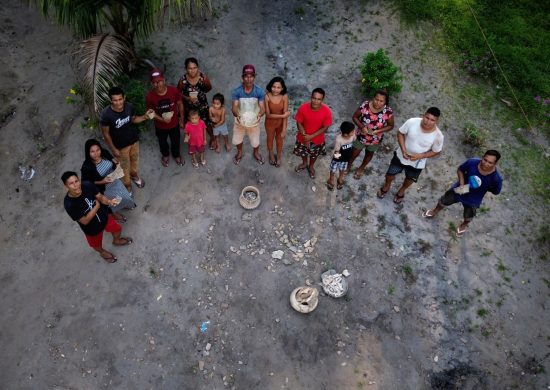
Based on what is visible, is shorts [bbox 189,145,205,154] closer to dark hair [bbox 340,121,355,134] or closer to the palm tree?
the palm tree

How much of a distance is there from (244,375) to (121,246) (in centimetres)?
244

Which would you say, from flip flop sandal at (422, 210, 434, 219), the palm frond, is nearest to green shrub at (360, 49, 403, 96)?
flip flop sandal at (422, 210, 434, 219)

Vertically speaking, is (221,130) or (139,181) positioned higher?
(221,130)

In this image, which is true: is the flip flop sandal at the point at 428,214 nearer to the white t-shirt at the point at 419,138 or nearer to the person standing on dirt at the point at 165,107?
the white t-shirt at the point at 419,138

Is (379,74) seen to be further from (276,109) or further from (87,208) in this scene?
(87,208)

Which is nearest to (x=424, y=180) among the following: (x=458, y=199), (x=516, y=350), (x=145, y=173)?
(x=458, y=199)

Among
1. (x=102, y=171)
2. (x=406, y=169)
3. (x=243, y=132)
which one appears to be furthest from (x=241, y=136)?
(x=406, y=169)

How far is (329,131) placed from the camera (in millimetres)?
7039

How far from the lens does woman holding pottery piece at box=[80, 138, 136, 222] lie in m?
4.66

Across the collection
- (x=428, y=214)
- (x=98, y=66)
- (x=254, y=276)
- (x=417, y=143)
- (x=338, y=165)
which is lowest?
(x=254, y=276)

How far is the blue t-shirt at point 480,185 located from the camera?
16.5 feet

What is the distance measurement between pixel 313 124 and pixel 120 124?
2.51 metres

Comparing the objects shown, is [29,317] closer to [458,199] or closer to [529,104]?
[458,199]

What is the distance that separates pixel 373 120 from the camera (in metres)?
5.44
